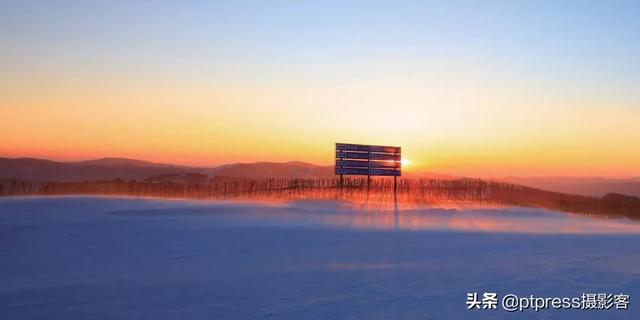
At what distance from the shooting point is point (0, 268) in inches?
337

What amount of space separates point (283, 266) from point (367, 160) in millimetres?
18953

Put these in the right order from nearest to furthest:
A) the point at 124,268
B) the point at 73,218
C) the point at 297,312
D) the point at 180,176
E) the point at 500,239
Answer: the point at 297,312, the point at 124,268, the point at 500,239, the point at 73,218, the point at 180,176

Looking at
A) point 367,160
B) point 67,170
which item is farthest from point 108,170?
point 367,160

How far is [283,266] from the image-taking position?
28.2 feet

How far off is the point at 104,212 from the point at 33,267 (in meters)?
7.15

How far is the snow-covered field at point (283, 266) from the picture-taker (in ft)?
20.0

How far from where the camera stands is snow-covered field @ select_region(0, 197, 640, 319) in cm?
611

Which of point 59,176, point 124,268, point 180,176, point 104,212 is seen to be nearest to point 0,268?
point 124,268

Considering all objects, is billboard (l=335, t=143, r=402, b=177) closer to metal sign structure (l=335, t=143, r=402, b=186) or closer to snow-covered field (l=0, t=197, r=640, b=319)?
metal sign structure (l=335, t=143, r=402, b=186)

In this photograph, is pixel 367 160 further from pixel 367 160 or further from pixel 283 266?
pixel 283 266

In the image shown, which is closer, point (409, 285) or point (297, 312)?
point (297, 312)

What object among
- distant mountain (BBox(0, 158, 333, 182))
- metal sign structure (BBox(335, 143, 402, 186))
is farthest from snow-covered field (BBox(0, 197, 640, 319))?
distant mountain (BBox(0, 158, 333, 182))

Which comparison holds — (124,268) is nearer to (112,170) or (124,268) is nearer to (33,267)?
(33,267)

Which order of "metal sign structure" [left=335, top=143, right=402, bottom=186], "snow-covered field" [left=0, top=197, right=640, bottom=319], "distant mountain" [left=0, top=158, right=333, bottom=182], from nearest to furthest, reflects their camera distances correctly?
1. "snow-covered field" [left=0, top=197, right=640, bottom=319]
2. "metal sign structure" [left=335, top=143, right=402, bottom=186]
3. "distant mountain" [left=0, top=158, right=333, bottom=182]
